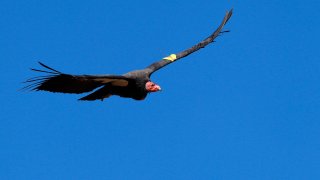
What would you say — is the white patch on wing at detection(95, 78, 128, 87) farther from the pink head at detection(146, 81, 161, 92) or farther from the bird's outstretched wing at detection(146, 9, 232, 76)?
the bird's outstretched wing at detection(146, 9, 232, 76)

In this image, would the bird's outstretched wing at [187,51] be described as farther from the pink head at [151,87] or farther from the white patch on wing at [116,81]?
the white patch on wing at [116,81]

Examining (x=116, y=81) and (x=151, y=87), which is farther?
(x=151, y=87)

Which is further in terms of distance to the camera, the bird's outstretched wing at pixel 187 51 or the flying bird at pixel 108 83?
the bird's outstretched wing at pixel 187 51

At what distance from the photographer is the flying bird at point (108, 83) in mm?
17656

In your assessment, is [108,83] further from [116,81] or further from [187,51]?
[187,51]

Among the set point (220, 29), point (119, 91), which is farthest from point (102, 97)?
point (220, 29)

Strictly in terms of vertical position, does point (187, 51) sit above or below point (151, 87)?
above

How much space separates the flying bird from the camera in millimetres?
17656

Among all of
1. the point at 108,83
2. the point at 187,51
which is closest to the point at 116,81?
the point at 108,83

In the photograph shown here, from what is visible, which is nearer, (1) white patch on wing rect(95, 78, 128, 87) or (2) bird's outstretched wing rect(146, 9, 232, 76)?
(1) white patch on wing rect(95, 78, 128, 87)

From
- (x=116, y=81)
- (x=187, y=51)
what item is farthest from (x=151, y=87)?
(x=187, y=51)

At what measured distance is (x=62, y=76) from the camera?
17.5 m

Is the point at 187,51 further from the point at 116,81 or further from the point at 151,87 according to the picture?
the point at 116,81

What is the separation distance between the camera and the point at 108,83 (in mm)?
19375
